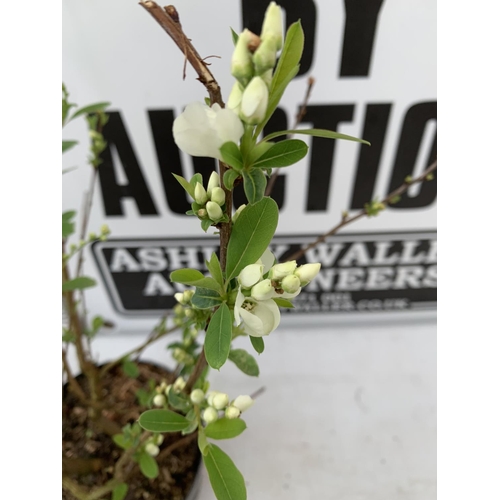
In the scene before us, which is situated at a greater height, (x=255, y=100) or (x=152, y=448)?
(x=255, y=100)

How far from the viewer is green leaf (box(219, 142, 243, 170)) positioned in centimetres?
25

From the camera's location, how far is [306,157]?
0.77 metres

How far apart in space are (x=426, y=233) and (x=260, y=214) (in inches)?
26.8

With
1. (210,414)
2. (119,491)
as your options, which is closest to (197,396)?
(210,414)

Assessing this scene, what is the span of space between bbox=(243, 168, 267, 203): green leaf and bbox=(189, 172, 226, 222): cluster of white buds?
3 cm

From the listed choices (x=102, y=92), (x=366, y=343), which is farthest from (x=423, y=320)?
(x=102, y=92)

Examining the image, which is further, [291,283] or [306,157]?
[306,157]

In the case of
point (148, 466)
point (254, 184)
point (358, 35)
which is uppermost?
point (358, 35)

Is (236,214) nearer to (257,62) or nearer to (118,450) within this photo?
(257,62)

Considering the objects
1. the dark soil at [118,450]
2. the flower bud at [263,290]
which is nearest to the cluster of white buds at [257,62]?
the flower bud at [263,290]

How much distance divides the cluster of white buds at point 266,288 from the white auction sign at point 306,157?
0.46m

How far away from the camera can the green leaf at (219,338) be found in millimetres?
287

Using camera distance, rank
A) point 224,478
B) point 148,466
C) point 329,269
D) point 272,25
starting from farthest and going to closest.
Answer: point 329,269
point 148,466
point 224,478
point 272,25

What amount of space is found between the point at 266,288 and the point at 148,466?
14.3 inches
